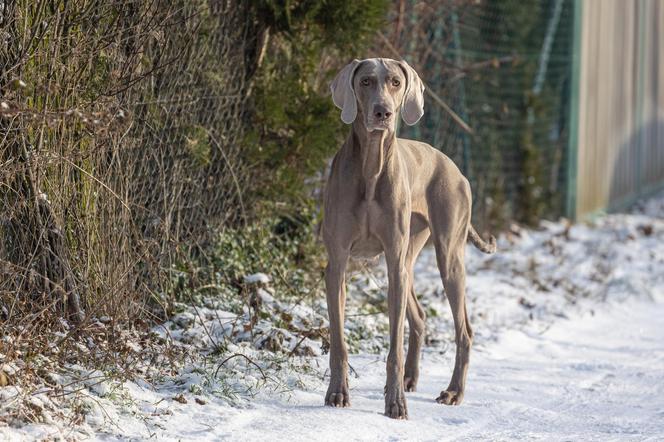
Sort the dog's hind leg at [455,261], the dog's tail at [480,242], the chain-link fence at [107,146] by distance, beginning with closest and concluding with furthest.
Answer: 1. the chain-link fence at [107,146]
2. the dog's hind leg at [455,261]
3. the dog's tail at [480,242]

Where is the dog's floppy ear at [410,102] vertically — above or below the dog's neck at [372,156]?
above

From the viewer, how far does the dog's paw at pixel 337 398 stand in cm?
500

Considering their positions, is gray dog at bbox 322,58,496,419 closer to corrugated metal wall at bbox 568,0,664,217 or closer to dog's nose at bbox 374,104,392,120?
dog's nose at bbox 374,104,392,120

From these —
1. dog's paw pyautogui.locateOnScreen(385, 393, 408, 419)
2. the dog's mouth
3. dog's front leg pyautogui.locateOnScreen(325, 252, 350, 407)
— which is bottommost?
dog's paw pyautogui.locateOnScreen(385, 393, 408, 419)

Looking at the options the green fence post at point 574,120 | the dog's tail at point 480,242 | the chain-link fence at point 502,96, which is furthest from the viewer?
the green fence post at point 574,120

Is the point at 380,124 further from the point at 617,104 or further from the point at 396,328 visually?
the point at 617,104

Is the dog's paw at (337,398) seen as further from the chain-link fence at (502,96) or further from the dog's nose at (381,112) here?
the chain-link fence at (502,96)

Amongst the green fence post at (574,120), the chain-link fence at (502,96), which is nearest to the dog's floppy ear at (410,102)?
the chain-link fence at (502,96)

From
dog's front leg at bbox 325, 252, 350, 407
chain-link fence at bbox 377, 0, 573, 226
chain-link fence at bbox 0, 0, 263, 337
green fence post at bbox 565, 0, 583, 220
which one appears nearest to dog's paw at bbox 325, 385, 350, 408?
dog's front leg at bbox 325, 252, 350, 407

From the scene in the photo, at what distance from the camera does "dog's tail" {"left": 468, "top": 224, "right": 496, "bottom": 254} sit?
592cm

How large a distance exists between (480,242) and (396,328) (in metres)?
1.19

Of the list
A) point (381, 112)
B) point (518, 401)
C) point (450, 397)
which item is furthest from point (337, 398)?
point (381, 112)

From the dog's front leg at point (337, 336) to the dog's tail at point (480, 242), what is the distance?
3.22ft

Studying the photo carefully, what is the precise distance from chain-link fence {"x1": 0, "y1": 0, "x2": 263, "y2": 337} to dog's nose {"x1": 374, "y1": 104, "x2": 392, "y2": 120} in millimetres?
1223
